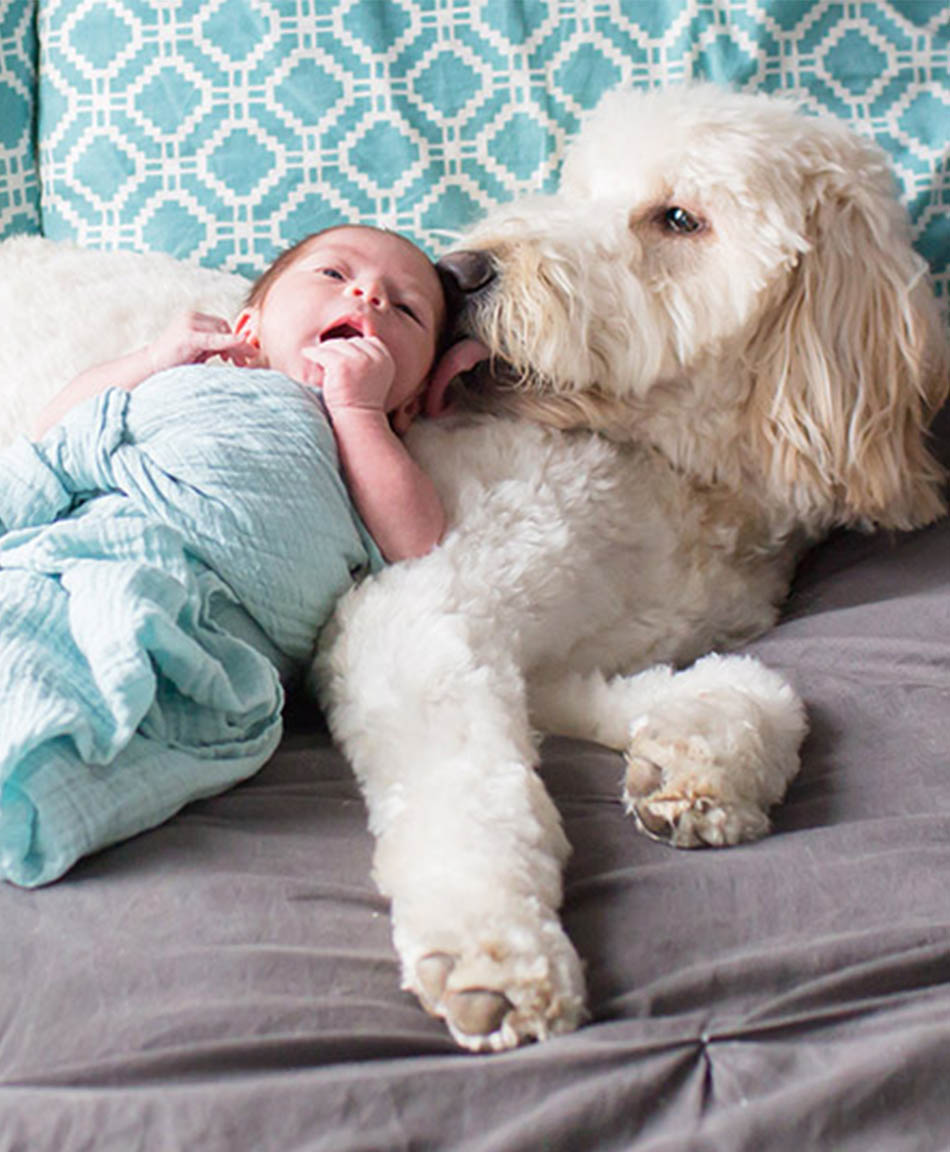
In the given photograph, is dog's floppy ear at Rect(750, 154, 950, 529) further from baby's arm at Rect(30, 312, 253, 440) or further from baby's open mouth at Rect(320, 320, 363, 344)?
baby's arm at Rect(30, 312, 253, 440)

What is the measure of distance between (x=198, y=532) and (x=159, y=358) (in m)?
0.37

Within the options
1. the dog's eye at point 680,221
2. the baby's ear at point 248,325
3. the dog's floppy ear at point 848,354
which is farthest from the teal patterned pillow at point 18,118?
the dog's floppy ear at point 848,354

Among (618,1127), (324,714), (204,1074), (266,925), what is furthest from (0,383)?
(618,1127)

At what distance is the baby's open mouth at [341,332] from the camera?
166 centimetres

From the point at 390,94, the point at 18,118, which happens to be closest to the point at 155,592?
the point at 390,94

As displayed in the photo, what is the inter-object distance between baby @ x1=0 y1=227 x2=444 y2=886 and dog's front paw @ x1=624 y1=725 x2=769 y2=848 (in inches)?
13.8

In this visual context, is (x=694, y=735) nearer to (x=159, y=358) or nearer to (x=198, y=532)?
(x=198, y=532)

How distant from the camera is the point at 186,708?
51.9 inches

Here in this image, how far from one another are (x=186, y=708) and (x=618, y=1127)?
57 cm

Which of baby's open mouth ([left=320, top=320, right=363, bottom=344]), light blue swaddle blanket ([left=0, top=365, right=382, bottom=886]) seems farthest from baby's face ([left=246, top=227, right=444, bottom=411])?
light blue swaddle blanket ([left=0, top=365, right=382, bottom=886])

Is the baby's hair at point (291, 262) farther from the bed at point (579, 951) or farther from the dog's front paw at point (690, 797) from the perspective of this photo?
the dog's front paw at point (690, 797)

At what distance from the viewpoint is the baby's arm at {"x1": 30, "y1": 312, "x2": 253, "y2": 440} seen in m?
1.67

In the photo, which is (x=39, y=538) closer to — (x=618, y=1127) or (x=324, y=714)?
(x=324, y=714)

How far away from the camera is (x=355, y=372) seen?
157cm
